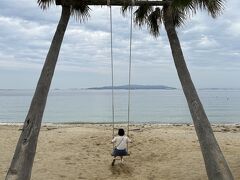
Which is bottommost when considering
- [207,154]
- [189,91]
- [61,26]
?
[207,154]

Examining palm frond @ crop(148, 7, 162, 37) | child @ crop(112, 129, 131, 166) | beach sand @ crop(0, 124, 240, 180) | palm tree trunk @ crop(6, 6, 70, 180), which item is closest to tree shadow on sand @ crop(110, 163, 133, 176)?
beach sand @ crop(0, 124, 240, 180)

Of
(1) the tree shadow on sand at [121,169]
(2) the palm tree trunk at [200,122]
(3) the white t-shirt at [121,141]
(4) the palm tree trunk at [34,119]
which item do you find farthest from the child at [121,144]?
(4) the palm tree trunk at [34,119]

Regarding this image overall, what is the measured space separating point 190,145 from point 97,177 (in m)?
6.46

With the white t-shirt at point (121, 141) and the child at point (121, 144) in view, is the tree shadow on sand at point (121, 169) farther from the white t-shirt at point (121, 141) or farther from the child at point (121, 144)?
the white t-shirt at point (121, 141)

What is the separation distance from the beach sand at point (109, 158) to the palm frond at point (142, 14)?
456 cm

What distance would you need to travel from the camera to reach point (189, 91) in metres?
11.2

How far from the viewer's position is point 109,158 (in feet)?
53.8

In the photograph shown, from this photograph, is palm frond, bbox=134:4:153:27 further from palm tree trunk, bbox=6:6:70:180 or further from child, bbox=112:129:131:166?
child, bbox=112:129:131:166

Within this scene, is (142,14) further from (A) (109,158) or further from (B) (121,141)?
(A) (109,158)

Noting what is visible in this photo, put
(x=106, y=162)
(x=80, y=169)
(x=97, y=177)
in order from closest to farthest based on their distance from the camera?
(x=97, y=177), (x=80, y=169), (x=106, y=162)

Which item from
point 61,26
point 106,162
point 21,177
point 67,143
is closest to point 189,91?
point 61,26

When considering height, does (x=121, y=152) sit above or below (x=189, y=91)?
below

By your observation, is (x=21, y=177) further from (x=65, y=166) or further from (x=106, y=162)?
(x=106, y=162)

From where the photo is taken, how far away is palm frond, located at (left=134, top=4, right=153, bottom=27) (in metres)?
12.5
